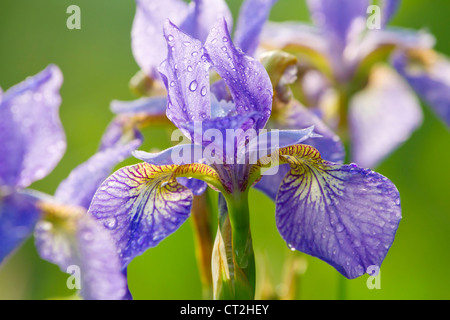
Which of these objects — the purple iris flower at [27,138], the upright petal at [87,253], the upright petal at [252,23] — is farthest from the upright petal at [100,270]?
the upright petal at [252,23]

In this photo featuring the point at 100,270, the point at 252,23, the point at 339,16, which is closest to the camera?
the point at 100,270

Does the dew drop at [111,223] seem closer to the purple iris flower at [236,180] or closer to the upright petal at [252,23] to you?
the purple iris flower at [236,180]

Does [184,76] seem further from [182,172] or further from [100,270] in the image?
[100,270]

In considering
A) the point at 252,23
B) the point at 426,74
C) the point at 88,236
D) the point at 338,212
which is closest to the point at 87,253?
the point at 88,236

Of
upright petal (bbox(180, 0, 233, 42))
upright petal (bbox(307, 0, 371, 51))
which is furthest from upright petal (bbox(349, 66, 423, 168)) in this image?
upright petal (bbox(180, 0, 233, 42))

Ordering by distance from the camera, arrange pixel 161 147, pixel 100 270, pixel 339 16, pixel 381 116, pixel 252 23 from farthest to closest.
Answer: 1. pixel 161 147
2. pixel 381 116
3. pixel 339 16
4. pixel 252 23
5. pixel 100 270
